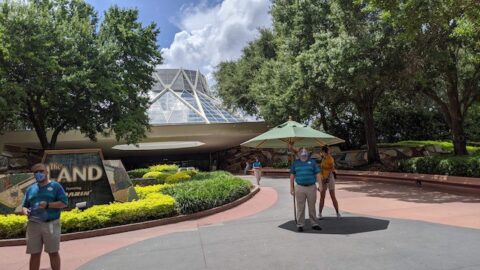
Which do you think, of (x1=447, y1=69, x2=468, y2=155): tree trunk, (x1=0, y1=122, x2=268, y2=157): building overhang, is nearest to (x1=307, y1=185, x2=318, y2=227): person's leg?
(x1=447, y1=69, x2=468, y2=155): tree trunk

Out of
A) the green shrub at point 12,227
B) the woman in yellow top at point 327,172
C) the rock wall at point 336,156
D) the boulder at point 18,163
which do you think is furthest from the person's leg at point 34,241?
the boulder at point 18,163

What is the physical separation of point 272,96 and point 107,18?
11.3 m

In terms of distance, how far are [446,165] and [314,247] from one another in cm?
1109

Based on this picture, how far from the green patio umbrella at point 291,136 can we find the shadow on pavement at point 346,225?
2.03 metres

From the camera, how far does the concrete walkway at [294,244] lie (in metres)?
6.16

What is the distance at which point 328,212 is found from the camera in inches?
432

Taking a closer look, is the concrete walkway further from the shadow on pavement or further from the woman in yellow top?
the woman in yellow top

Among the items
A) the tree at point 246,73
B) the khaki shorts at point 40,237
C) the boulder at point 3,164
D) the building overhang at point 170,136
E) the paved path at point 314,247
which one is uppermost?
the tree at point 246,73

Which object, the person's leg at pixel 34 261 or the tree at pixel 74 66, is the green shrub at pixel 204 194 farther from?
the tree at pixel 74 66

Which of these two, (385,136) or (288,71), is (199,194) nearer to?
(288,71)

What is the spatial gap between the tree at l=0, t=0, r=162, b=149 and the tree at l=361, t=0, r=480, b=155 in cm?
1435

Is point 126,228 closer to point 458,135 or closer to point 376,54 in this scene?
point 376,54

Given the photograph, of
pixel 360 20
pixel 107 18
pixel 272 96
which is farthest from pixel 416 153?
pixel 107 18

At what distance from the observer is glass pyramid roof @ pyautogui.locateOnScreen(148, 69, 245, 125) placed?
4606cm
